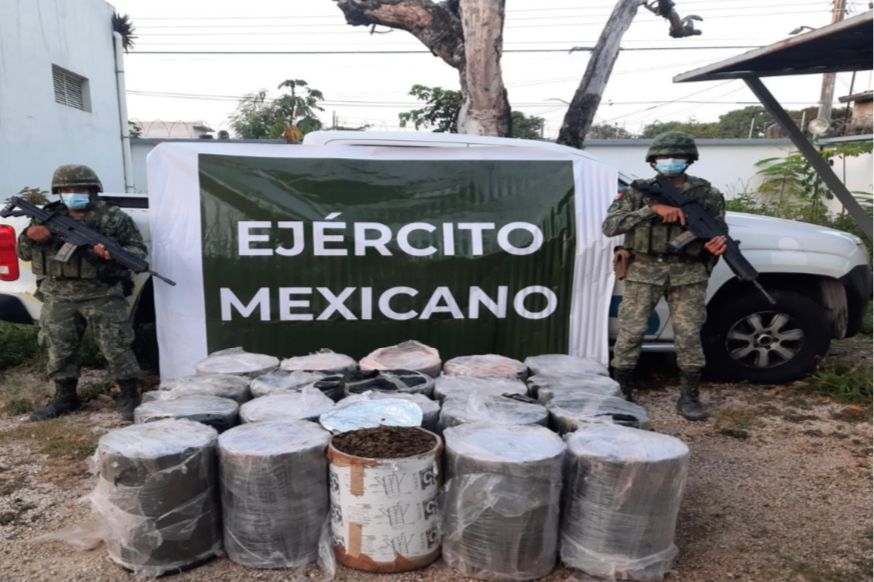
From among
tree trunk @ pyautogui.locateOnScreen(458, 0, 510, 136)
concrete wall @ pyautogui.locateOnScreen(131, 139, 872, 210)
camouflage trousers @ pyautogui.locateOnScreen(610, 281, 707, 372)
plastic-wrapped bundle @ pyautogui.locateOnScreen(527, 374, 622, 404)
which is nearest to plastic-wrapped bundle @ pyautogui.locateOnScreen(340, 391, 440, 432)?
plastic-wrapped bundle @ pyautogui.locateOnScreen(527, 374, 622, 404)

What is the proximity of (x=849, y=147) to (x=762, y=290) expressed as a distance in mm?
10875

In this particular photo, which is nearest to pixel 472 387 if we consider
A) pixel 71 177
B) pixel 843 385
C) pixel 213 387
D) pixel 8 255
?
pixel 213 387

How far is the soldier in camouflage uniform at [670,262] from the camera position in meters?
4.11

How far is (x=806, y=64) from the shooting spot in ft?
11.4

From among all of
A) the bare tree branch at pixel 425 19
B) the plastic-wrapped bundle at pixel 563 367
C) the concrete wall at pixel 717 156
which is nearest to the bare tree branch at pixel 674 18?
the bare tree branch at pixel 425 19

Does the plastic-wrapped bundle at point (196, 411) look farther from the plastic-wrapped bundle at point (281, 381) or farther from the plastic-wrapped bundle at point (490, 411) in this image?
the plastic-wrapped bundle at point (490, 411)

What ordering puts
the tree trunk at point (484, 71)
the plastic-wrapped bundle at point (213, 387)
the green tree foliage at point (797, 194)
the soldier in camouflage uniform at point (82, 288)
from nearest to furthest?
the plastic-wrapped bundle at point (213, 387)
the soldier in camouflage uniform at point (82, 288)
the tree trunk at point (484, 71)
the green tree foliage at point (797, 194)

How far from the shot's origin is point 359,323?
462 cm

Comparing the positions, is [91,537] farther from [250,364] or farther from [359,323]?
[359,323]

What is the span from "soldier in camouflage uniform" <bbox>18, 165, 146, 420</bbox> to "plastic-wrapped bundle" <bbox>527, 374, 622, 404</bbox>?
2601mm

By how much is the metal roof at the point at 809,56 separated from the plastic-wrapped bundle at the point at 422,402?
2.11m

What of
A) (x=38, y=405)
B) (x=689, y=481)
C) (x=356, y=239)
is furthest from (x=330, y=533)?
(x=38, y=405)

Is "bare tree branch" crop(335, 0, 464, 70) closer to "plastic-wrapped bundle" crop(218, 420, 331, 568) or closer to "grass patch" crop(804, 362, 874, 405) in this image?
"grass patch" crop(804, 362, 874, 405)

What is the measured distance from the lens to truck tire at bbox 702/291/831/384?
15.4 feet
